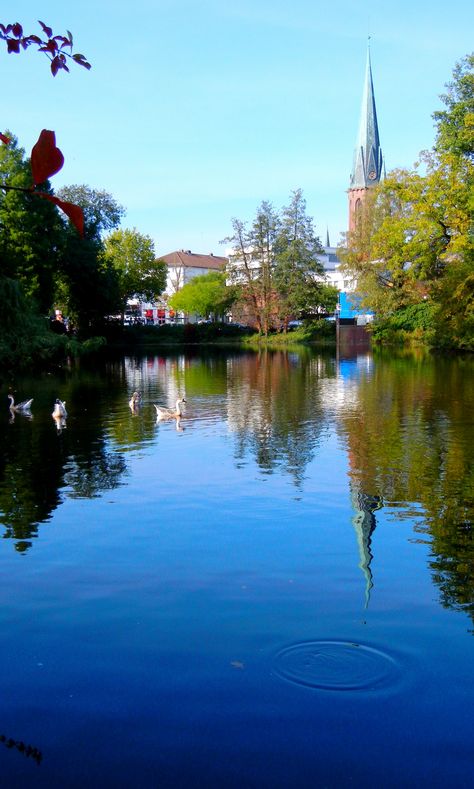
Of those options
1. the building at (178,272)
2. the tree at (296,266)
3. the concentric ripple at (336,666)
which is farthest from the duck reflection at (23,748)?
the building at (178,272)

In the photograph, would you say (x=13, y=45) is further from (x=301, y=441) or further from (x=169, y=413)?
(x=169, y=413)

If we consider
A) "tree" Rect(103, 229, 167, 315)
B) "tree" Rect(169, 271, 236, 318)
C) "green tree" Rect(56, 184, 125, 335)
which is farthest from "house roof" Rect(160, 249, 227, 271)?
"green tree" Rect(56, 184, 125, 335)

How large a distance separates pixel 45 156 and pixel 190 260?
16761 centimetres

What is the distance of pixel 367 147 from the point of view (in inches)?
4766

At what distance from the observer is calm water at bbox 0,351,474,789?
5.49 metres

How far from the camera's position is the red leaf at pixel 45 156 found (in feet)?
9.73

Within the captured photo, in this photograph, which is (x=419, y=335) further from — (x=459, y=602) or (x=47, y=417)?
(x=459, y=602)

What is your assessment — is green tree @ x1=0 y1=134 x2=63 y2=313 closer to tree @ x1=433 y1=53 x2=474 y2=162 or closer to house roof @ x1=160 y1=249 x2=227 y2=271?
tree @ x1=433 y1=53 x2=474 y2=162

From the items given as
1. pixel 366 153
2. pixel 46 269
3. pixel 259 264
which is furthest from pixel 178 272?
pixel 46 269

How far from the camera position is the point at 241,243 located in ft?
300

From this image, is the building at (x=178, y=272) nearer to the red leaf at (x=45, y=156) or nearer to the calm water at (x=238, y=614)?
the calm water at (x=238, y=614)

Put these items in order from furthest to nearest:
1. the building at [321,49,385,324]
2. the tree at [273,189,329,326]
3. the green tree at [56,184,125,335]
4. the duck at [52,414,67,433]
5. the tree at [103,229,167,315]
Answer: the building at [321,49,385,324] → the tree at [103,229,167,315] → the tree at [273,189,329,326] → the green tree at [56,184,125,335] → the duck at [52,414,67,433]

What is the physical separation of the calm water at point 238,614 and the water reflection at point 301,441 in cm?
9

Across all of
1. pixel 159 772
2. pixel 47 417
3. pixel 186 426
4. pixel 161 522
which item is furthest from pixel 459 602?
pixel 47 417
